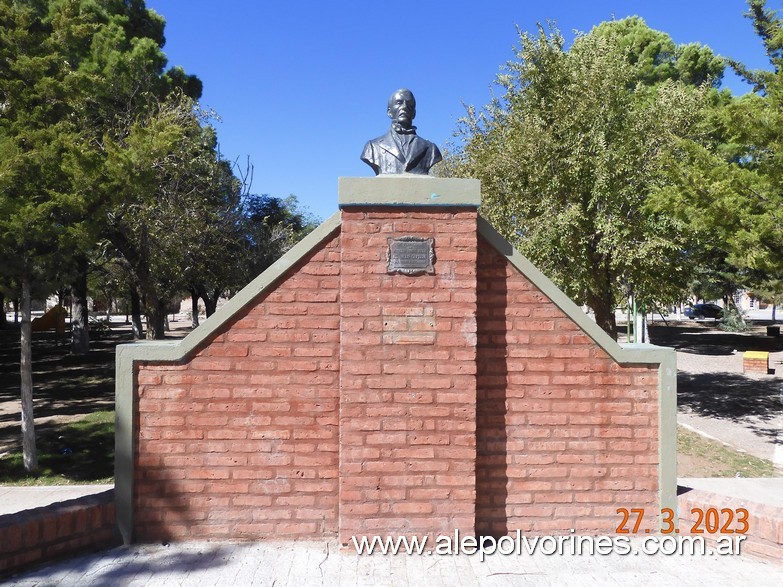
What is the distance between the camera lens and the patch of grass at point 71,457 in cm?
804

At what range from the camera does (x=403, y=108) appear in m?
4.74

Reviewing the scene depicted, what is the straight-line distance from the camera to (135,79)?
14.8m

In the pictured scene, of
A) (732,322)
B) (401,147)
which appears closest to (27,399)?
(401,147)

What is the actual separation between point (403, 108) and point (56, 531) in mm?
4160

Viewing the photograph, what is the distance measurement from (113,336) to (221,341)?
107 ft

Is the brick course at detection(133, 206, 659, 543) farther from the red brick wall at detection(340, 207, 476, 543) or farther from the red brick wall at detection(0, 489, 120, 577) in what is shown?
the red brick wall at detection(0, 489, 120, 577)

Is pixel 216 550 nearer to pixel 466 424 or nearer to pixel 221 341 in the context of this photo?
pixel 221 341

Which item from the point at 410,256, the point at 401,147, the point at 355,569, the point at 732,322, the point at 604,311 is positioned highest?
the point at 401,147

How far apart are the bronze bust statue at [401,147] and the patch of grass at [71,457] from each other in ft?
20.8

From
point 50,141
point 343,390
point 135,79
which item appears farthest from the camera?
point 135,79

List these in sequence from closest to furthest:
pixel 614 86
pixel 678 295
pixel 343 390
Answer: pixel 343 390 → pixel 614 86 → pixel 678 295

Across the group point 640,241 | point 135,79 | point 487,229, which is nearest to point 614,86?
point 640,241

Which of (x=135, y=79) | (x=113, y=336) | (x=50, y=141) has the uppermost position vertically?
(x=135, y=79)
